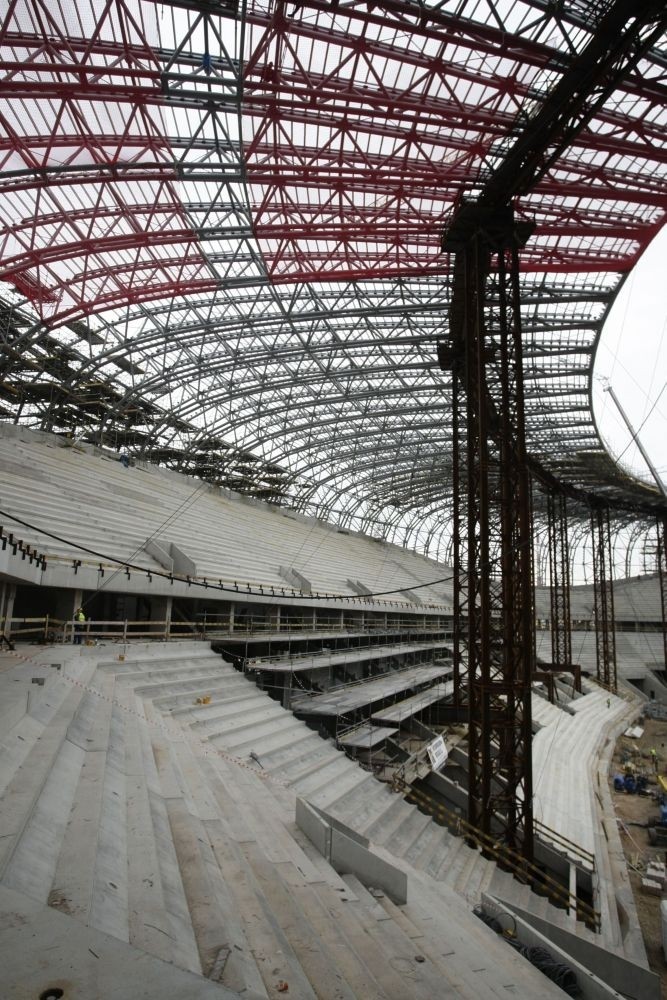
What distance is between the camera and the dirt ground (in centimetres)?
1315

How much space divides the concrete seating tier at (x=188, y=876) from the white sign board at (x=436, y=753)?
301 inches

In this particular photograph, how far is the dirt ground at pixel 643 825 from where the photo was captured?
13.1 metres

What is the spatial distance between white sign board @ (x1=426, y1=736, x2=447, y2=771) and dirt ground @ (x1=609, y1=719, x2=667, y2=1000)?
573 centimetres

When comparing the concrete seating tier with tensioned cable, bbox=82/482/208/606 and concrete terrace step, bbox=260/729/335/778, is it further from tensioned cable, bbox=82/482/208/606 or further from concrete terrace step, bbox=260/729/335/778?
tensioned cable, bbox=82/482/208/606

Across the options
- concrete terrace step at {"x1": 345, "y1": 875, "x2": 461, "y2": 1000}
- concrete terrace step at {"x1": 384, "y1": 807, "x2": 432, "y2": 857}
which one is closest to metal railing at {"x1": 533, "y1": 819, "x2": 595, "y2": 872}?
concrete terrace step at {"x1": 384, "y1": 807, "x2": 432, "y2": 857}

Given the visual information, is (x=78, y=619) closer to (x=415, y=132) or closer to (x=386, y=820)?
(x=386, y=820)

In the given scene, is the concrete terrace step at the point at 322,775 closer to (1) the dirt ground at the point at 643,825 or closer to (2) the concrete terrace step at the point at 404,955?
(2) the concrete terrace step at the point at 404,955

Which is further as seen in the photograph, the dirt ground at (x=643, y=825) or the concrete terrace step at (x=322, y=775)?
the dirt ground at (x=643, y=825)

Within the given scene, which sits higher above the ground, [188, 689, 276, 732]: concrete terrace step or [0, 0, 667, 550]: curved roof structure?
[0, 0, 667, 550]: curved roof structure

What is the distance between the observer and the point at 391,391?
124 ft

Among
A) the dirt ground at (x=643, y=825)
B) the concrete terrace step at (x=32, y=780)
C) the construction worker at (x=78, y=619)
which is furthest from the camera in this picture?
the construction worker at (x=78, y=619)

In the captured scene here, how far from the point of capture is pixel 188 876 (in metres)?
4.96

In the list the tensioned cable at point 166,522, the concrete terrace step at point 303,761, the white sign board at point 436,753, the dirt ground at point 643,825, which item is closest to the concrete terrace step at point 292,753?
the concrete terrace step at point 303,761

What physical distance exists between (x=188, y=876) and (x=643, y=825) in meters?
21.0
